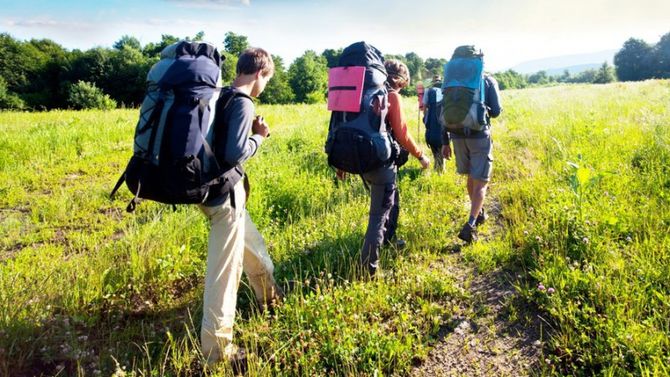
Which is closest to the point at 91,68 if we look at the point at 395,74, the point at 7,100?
the point at 7,100

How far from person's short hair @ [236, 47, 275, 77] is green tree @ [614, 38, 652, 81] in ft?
359

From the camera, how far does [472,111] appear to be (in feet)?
13.9

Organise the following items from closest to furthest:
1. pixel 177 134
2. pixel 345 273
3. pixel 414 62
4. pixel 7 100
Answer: pixel 177 134 → pixel 345 273 → pixel 7 100 → pixel 414 62

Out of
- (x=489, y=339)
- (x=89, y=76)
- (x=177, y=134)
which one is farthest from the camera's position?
(x=89, y=76)

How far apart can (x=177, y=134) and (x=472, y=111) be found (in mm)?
3161

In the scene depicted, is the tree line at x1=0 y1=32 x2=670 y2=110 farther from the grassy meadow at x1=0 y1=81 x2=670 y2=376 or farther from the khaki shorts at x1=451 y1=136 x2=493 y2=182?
the khaki shorts at x1=451 y1=136 x2=493 y2=182

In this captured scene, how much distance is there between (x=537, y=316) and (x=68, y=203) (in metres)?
6.35

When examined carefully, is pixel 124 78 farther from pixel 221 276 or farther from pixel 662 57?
pixel 662 57

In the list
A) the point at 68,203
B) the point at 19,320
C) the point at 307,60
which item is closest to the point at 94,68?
the point at 307,60

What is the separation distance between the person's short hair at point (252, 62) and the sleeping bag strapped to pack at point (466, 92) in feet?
7.57

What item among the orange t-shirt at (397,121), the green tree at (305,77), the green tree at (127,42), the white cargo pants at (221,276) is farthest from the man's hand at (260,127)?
the green tree at (127,42)

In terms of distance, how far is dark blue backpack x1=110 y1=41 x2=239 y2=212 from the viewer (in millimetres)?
2326

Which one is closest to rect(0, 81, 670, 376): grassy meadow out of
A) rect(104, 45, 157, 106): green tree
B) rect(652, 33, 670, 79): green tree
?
rect(104, 45, 157, 106): green tree

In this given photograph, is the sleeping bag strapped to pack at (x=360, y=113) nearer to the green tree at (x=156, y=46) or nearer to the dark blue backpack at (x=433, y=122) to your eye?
the dark blue backpack at (x=433, y=122)
